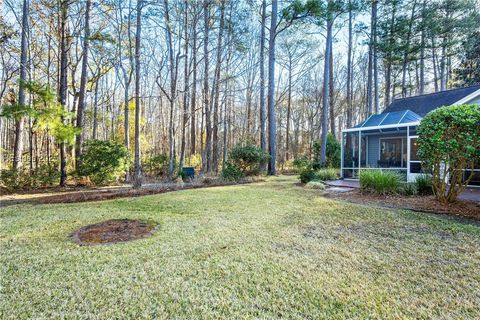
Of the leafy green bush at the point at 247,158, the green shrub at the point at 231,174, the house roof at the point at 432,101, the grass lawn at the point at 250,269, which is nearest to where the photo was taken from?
the grass lawn at the point at 250,269

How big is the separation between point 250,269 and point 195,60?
1106cm

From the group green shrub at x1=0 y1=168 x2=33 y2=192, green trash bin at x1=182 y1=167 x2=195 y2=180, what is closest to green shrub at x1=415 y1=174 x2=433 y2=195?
green trash bin at x1=182 y1=167 x2=195 y2=180

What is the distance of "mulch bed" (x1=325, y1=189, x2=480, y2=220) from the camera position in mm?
4715

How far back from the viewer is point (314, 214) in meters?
4.68

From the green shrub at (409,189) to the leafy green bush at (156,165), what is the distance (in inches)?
426

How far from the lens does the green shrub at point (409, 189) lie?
6.32m

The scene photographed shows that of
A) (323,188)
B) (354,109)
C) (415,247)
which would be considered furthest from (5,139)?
(354,109)

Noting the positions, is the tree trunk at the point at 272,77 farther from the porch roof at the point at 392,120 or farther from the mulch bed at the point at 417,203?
the mulch bed at the point at 417,203

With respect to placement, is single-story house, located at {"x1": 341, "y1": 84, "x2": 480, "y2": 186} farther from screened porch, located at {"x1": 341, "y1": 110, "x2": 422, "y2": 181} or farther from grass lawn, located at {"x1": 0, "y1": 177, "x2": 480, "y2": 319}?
grass lawn, located at {"x1": 0, "y1": 177, "x2": 480, "y2": 319}

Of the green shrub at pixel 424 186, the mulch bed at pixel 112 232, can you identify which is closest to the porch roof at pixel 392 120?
the green shrub at pixel 424 186

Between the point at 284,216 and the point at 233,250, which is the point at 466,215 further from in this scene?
the point at 233,250

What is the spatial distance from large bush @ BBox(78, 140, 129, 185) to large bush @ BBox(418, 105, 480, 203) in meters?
10.1

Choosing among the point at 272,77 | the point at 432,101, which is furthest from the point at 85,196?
the point at 432,101

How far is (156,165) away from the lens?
13.6m
